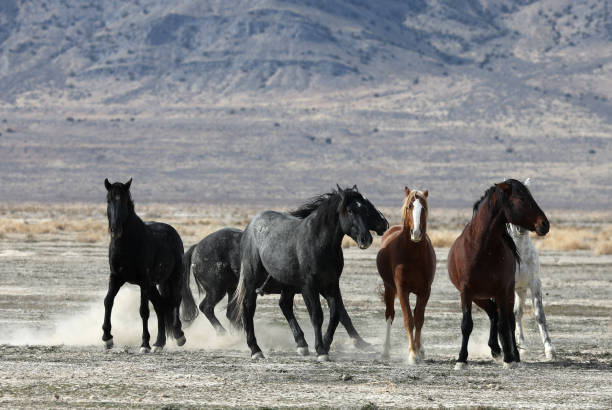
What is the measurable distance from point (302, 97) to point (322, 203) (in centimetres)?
13746

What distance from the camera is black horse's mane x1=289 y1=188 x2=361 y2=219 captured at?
48.0ft

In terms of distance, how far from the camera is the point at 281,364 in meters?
14.2

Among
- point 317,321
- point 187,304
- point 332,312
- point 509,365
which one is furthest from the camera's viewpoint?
point 187,304

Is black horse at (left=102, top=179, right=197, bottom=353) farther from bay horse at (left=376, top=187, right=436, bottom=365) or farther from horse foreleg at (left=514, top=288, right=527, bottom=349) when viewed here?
horse foreleg at (left=514, top=288, right=527, bottom=349)

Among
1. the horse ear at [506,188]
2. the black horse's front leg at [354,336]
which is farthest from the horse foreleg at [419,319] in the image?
the black horse's front leg at [354,336]

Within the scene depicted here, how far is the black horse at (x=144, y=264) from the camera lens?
49.8ft

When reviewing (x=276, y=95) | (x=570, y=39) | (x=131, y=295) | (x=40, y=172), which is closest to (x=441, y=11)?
(x=570, y=39)

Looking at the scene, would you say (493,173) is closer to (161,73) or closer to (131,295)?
(161,73)

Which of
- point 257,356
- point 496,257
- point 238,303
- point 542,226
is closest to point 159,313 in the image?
point 238,303

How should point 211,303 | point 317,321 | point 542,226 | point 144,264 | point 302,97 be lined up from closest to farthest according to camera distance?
point 542,226
point 317,321
point 144,264
point 211,303
point 302,97

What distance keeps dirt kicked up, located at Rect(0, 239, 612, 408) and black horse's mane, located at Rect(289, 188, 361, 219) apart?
1724mm

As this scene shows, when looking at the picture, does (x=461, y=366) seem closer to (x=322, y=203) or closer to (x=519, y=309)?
(x=519, y=309)

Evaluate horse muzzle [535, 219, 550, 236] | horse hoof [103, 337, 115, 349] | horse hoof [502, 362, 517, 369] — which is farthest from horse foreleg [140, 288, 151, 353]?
horse muzzle [535, 219, 550, 236]

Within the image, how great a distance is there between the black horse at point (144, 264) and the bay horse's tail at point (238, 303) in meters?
0.70
